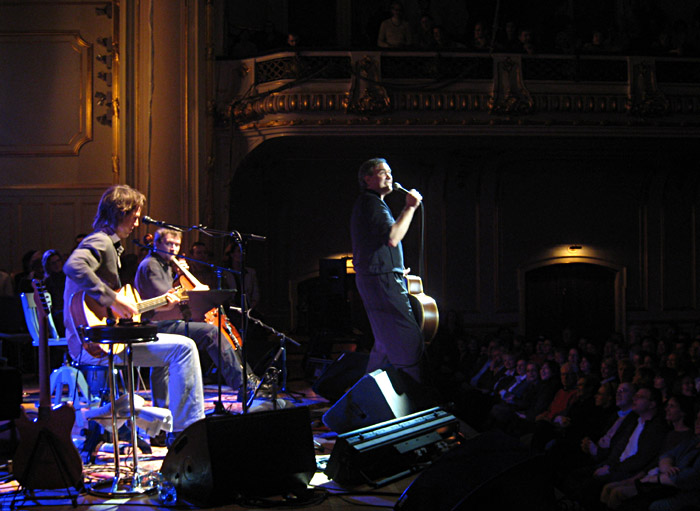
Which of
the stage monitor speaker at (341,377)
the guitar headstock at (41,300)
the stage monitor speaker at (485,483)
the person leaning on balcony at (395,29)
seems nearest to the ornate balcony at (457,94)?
the person leaning on balcony at (395,29)

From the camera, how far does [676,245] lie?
533 inches

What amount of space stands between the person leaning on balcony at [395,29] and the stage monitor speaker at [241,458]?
29.0 feet

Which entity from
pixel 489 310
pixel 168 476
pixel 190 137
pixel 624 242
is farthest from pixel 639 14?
pixel 168 476

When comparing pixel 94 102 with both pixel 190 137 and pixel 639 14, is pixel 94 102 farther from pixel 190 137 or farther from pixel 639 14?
pixel 639 14

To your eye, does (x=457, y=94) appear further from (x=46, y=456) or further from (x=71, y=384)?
(x=46, y=456)

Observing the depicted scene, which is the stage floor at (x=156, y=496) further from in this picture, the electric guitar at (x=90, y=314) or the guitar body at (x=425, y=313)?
the guitar body at (x=425, y=313)

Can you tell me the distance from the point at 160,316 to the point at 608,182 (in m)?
9.85

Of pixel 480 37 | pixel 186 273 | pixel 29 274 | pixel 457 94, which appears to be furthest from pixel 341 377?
pixel 480 37

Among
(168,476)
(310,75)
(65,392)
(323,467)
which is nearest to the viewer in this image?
(168,476)

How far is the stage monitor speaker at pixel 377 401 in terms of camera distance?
475cm

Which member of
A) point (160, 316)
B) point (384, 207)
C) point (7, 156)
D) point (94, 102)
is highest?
point (94, 102)

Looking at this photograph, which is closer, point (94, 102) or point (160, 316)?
point (160, 316)

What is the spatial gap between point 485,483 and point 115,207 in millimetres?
2805

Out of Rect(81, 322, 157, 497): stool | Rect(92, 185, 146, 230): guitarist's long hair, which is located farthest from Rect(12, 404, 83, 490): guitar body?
Rect(92, 185, 146, 230): guitarist's long hair
